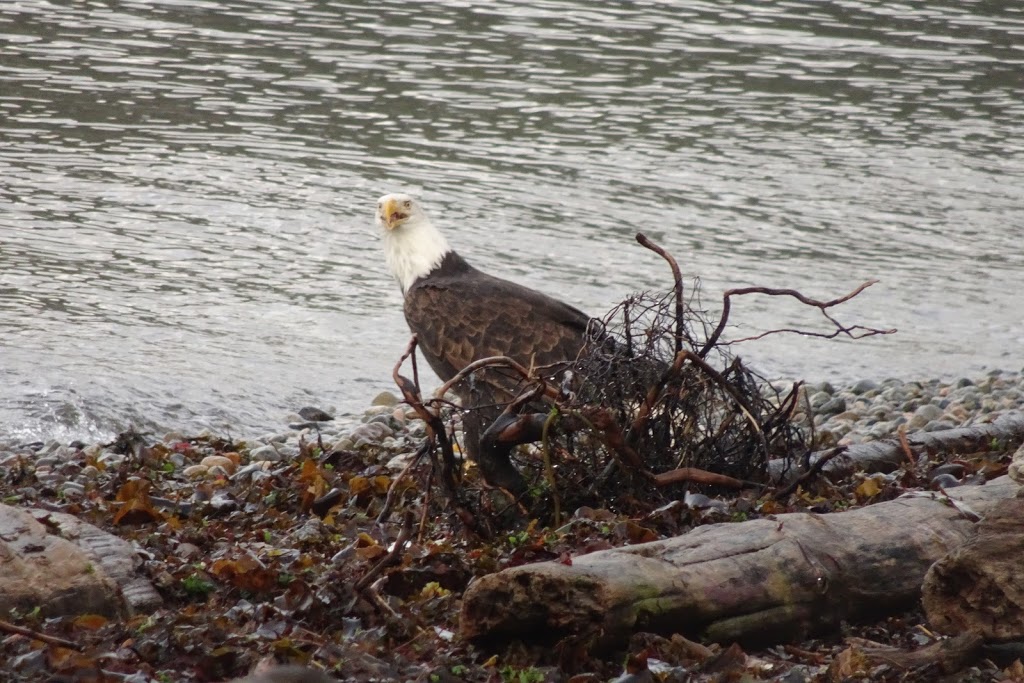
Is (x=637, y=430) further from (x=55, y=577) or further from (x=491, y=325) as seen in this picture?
(x=491, y=325)

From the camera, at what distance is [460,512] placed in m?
4.70

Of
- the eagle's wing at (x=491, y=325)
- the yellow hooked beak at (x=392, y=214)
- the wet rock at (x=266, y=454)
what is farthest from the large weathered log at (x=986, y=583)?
the yellow hooked beak at (x=392, y=214)

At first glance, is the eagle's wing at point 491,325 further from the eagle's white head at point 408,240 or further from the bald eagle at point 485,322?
the eagle's white head at point 408,240

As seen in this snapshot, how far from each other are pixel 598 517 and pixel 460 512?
451 mm

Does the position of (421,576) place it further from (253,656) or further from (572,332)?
→ (572,332)

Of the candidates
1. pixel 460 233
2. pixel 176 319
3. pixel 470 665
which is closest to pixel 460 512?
pixel 470 665

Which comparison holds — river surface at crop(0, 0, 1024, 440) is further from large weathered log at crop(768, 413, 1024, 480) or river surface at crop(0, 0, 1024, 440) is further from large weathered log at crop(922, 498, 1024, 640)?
large weathered log at crop(922, 498, 1024, 640)

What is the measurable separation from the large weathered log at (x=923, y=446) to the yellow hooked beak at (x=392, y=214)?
306 centimetres

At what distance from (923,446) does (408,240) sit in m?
3.12

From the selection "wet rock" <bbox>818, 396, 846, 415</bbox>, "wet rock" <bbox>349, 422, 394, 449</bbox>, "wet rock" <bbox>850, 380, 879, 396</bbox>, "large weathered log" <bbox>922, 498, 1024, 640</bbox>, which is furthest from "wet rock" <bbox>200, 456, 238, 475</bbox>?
"wet rock" <bbox>850, 380, 879, 396</bbox>

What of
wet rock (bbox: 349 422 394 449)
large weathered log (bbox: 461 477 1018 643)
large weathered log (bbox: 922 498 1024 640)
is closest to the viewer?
large weathered log (bbox: 922 498 1024 640)

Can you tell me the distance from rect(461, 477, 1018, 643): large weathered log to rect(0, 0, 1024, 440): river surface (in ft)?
15.9

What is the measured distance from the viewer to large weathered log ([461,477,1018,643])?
3.41m

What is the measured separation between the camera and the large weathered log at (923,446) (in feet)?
17.7
